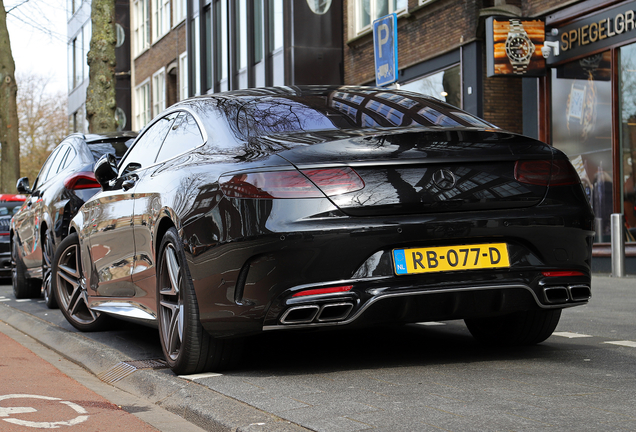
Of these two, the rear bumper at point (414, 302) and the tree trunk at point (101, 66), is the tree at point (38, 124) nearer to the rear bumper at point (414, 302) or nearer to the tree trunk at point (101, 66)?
the tree trunk at point (101, 66)

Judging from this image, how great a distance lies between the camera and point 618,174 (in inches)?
569

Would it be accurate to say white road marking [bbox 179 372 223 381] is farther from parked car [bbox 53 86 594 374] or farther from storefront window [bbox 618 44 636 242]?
storefront window [bbox 618 44 636 242]

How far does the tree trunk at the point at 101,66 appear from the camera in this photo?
17875 mm

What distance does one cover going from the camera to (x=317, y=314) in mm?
3980

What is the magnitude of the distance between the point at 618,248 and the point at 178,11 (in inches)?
1083

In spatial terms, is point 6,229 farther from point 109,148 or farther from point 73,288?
point 73,288

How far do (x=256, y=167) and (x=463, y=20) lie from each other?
14.2m

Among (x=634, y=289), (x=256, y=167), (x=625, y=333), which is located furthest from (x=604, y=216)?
(x=256, y=167)

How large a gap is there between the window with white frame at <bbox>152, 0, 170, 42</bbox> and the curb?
109 ft

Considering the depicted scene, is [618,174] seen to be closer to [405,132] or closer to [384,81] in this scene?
[384,81]

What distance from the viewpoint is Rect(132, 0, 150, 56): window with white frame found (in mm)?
41781

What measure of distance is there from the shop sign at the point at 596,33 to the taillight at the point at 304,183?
443 inches

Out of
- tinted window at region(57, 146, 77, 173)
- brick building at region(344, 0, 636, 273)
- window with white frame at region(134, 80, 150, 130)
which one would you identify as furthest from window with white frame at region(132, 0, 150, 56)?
tinted window at region(57, 146, 77, 173)

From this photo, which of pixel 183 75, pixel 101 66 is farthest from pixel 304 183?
pixel 183 75
